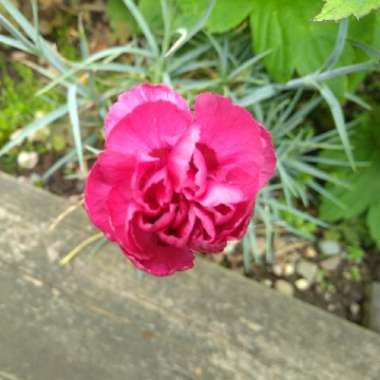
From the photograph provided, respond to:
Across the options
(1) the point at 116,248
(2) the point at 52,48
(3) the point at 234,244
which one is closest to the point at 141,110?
(2) the point at 52,48

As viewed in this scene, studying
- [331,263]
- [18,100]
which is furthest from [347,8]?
[18,100]

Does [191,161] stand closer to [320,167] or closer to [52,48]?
[52,48]

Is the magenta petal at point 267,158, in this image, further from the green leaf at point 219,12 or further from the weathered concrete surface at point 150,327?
the weathered concrete surface at point 150,327

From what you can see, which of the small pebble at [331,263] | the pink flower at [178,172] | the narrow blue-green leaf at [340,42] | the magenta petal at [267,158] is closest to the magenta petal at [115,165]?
the pink flower at [178,172]

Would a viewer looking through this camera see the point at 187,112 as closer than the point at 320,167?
Yes

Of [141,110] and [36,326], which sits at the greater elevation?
[141,110]

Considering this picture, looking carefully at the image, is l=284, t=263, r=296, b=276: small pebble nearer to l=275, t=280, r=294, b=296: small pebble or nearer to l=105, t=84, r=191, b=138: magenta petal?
l=275, t=280, r=294, b=296: small pebble

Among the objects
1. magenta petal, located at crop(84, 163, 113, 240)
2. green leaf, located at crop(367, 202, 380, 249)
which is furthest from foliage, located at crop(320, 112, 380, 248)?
magenta petal, located at crop(84, 163, 113, 240)
